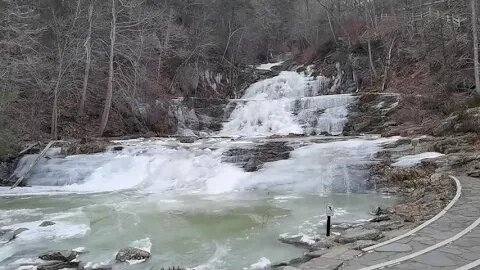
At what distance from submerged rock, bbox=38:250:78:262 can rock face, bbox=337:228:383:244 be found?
14.8ft

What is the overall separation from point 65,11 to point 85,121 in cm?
769

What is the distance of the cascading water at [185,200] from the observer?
27.0 ft

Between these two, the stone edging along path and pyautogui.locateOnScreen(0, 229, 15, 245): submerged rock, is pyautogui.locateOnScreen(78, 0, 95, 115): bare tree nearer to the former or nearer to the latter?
pyautogui.locateOnScreen(0, 229, 15, 245): submerged rock

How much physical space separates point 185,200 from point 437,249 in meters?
8.47

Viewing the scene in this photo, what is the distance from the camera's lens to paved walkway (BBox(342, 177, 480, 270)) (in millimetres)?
5051

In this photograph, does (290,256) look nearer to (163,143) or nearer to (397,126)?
(163,143)

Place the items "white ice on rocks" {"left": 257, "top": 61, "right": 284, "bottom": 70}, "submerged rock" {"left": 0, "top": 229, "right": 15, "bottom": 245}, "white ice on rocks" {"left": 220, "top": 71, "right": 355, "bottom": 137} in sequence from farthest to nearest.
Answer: "white ice on rocks" {"left": 257, "top": 61, "right": 284, "bottom": 70} < "white ice on rocks" {"left": 220, "top": 71, "right": 355, "bottom": 137} < "submerged rock" {"left": 0, "top": 229, "right": 15, "bottom": 245}

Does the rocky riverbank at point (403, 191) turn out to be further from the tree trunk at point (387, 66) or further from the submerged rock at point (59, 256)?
the tree trunk at point (387, 66)

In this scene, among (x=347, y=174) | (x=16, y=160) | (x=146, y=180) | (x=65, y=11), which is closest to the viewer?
(x=347, y=174)

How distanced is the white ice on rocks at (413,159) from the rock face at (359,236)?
6379mm

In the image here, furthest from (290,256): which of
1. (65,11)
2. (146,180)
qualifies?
(65,11)

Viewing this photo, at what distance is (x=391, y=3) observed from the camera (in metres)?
35.6

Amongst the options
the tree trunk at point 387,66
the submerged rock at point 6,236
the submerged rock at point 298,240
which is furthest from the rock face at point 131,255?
the tree trunk at point 387,66

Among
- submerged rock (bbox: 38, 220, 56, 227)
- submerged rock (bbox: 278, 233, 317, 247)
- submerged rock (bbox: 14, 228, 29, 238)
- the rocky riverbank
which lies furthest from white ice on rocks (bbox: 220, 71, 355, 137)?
submerged rock (bbox: 14, 228, 29, 238)
